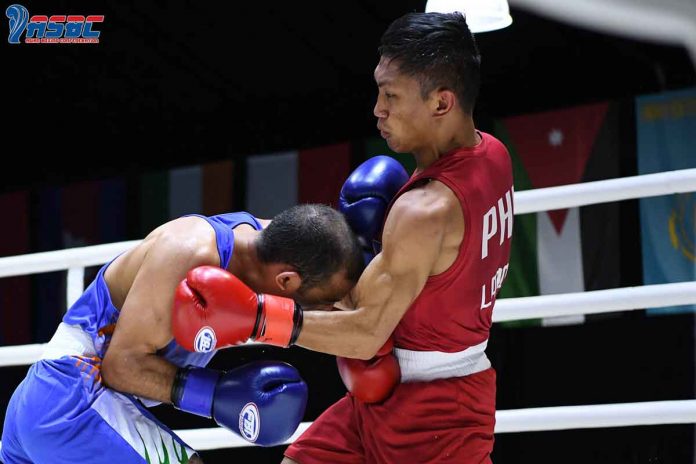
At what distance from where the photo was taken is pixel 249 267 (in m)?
2.17

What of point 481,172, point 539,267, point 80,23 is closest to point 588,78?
point 539,267

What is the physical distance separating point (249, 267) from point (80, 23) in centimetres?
445

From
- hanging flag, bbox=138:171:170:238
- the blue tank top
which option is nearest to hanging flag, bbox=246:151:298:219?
hanging flag, bbox=138:171:170:238

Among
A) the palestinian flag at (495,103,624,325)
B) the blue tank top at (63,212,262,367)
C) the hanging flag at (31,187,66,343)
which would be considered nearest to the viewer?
the blue tank top at (63,212,262,367)

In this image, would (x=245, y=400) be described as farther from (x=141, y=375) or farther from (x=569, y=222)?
(x=569, y=222)

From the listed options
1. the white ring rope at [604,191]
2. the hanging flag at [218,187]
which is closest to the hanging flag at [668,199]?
the white ring rope at [604,191]

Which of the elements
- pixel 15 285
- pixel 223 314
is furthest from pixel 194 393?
pixel 15 285

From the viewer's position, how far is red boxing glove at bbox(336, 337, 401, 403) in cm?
204

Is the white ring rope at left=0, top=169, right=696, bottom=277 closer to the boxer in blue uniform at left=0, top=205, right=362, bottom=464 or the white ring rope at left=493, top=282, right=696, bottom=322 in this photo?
the white ring rope at left=493, top=282, right=696, bottom=322

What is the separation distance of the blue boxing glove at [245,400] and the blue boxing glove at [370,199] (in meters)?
0.40

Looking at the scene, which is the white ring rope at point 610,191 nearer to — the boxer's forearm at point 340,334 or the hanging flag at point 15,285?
the boxer's forearm at point 340,334

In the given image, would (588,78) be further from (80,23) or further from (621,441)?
(80,23)

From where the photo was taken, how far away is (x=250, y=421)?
2043 millimetres

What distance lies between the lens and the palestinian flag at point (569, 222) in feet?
16.7
